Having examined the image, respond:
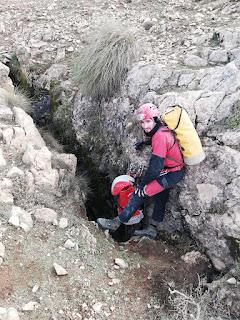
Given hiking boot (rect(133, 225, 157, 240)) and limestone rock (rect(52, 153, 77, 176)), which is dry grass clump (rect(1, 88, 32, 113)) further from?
hiking boot (rect(133, 225, 157, 240))

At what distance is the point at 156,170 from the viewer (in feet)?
17.7

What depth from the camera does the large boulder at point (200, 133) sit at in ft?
17.9

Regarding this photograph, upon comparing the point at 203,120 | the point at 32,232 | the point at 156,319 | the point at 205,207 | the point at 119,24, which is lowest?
the point at 156,319

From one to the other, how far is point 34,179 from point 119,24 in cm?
315

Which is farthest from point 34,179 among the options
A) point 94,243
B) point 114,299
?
point 114,299

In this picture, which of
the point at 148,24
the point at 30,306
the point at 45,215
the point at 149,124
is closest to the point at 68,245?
the point at 45,215

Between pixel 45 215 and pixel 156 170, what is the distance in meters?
1.52

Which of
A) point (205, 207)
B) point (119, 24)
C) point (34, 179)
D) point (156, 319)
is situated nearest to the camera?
Result: point (156, 319)

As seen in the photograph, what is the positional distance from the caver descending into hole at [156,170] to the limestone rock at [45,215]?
2.52ft

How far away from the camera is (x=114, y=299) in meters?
4.96

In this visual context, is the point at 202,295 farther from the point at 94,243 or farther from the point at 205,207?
the point at 94,243

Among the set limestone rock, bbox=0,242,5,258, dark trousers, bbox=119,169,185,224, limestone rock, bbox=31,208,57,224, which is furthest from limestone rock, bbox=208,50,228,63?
limestone rock, bbox=0,242,5,258

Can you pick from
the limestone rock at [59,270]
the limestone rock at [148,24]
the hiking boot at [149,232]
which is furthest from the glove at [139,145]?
the limestone rock at [148,24]

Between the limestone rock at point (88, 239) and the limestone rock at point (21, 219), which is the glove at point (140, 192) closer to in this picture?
the limestone rock at point (88, 239)
